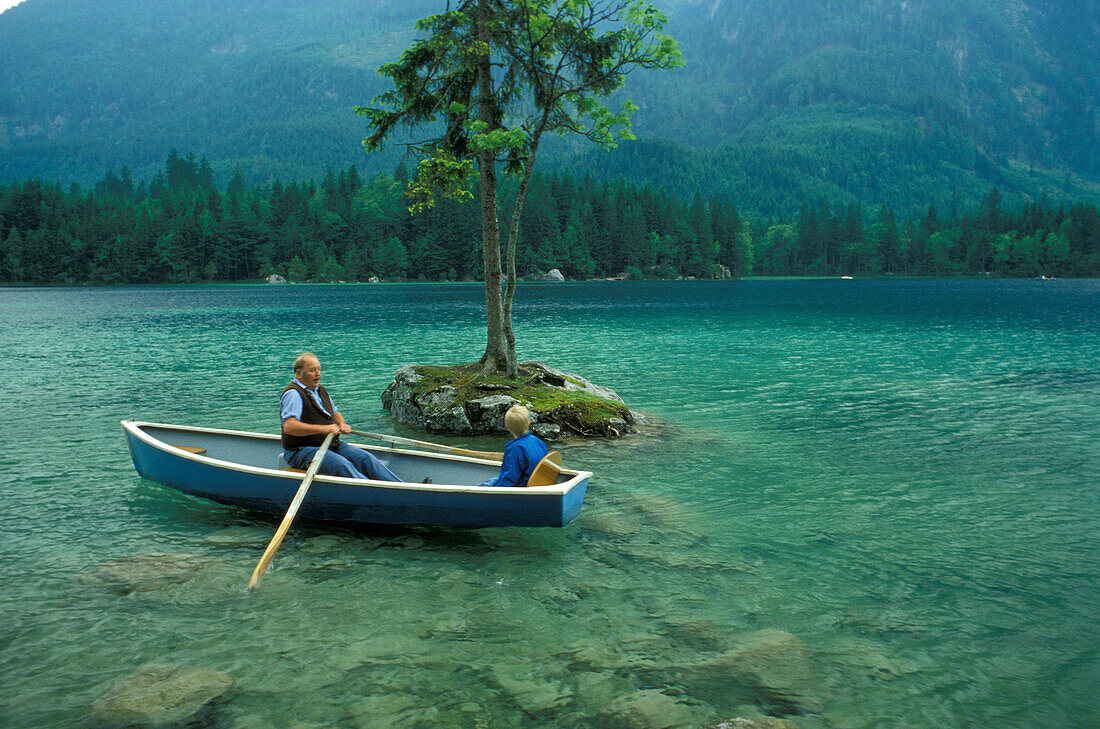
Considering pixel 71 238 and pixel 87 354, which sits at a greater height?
pixel 71 238

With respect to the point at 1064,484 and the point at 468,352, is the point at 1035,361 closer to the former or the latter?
the point at 1064,484

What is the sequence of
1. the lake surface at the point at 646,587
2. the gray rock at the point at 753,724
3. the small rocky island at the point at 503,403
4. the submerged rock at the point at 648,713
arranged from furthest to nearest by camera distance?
the small rocky island at the point at 503,403 < the lake surface at the point at 646,587 < the submerged rock at the point at 648,713 < the gray rock at the point at 753,724

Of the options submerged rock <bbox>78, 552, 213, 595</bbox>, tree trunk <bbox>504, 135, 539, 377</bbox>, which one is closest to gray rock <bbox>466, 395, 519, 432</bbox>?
tree trunk <bbox>504, 135, 539, 377</bbox>

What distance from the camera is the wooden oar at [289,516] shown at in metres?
7.84

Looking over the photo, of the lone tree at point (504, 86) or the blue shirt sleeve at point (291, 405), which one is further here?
the lone tree at point (504, 86)

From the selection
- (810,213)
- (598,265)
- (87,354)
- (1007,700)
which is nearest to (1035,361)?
(1007,700)

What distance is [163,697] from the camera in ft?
18.7

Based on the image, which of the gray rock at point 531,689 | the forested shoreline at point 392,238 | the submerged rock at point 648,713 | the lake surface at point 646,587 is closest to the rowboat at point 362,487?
the lake surface at point 646,587

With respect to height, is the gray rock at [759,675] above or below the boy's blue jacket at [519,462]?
below

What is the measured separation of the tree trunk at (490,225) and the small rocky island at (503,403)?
65 cm

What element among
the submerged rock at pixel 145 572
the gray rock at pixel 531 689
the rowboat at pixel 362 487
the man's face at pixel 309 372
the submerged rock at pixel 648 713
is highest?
the man's face at pixel 309 372

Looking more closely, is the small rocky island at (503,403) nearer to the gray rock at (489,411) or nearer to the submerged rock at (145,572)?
the gray rock at (489,411)

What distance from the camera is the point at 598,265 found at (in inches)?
6260

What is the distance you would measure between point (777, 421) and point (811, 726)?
12098 mm
